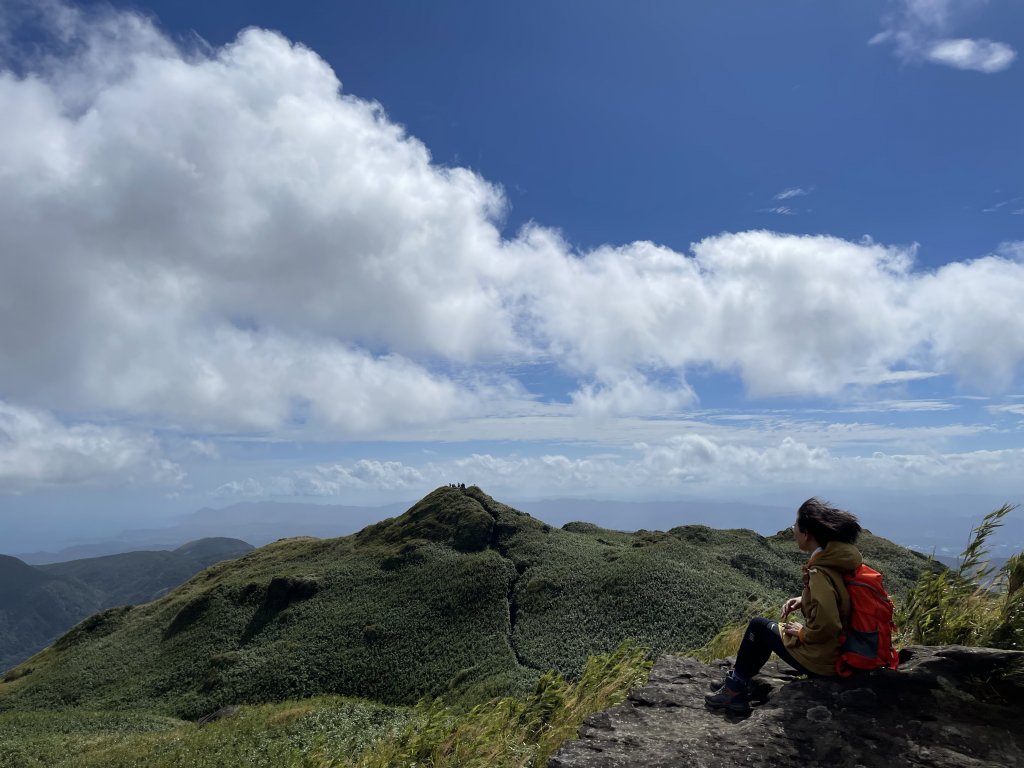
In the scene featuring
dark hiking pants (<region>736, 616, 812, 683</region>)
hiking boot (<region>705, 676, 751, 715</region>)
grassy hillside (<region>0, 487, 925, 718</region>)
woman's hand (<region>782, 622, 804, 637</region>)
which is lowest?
grassy hillside (<region>0, 487, 925, 718</region>)

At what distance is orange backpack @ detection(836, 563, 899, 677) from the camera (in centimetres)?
693

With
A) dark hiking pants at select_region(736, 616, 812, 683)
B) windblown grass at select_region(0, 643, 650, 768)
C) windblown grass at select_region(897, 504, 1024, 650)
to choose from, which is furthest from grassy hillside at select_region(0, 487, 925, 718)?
dark hiking pants at select_region(736, 616, 812, 683)

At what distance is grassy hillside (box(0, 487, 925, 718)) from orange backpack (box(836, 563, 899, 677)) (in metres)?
39.2

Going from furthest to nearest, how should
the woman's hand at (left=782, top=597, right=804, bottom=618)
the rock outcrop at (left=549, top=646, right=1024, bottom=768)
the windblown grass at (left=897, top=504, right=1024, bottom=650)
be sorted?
the windblown grass at (left=897, top=504, right=1024, bottom=650) < the woman's hand at (left=782, top=597, right=804, bottom=618) < the rock outcrop at (left=549, top=646, right=1024, bottom=768)

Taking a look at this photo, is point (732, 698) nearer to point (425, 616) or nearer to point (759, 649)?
point (759, 649)

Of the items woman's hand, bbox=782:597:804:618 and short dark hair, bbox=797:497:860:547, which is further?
woman's hand, bbox=782:597:804:618

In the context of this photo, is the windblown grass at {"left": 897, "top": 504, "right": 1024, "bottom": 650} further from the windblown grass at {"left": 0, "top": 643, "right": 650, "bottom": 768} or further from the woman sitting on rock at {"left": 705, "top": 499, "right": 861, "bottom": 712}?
the windblown grass at {"left": 0, "top": 643, "right": 650, "bottom": 768}

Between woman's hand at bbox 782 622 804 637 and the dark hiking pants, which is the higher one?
woman's hand at bbox 782 622 804 637

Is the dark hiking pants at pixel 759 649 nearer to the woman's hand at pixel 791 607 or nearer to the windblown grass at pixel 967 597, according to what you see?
the woman's hand at pixel 791 607

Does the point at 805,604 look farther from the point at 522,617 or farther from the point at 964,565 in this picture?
the point at 522,617

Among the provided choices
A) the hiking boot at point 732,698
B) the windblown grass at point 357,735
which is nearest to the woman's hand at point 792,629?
the hiking boot at point 732,698

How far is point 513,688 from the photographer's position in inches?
1662

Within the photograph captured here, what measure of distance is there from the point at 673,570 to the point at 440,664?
2660 cm

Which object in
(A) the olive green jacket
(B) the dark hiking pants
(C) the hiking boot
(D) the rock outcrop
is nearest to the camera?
(D) the rock outcrop
